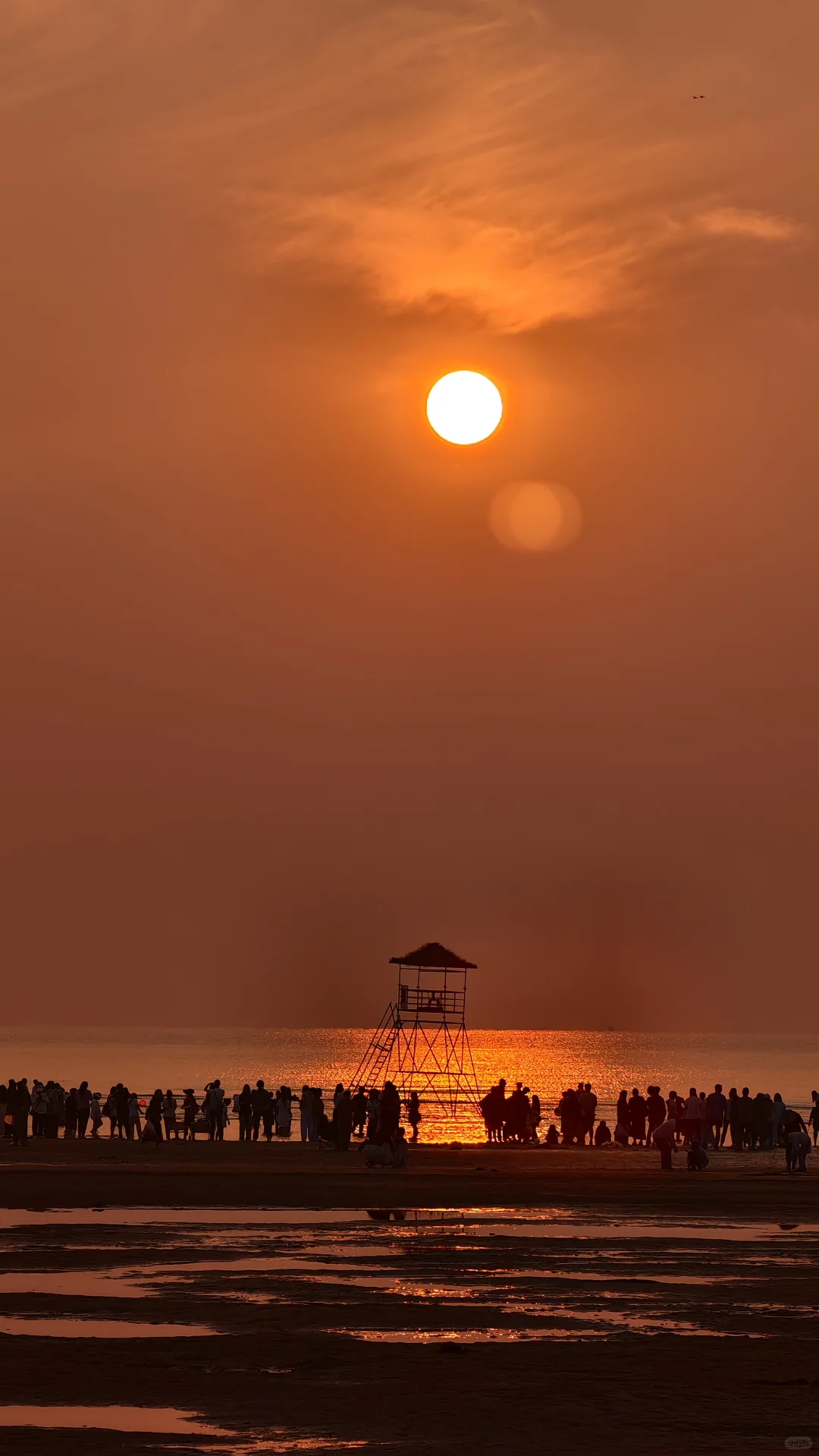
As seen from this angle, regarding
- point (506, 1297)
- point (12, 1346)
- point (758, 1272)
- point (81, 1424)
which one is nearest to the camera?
point (81, 1424)

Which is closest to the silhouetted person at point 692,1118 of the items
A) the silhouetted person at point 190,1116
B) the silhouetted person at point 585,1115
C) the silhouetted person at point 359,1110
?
the silhouetted person at point 585,1115

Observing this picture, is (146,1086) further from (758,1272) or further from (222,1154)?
(758,1272)

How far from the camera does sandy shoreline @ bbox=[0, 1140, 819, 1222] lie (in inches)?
1206

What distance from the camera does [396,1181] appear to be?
3553cm

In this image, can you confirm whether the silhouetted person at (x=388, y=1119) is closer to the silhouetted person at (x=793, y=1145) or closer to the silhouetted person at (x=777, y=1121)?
the silhouetted person at (x=793, y=1145)

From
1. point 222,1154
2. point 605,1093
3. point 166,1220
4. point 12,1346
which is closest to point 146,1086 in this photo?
point 605,1093

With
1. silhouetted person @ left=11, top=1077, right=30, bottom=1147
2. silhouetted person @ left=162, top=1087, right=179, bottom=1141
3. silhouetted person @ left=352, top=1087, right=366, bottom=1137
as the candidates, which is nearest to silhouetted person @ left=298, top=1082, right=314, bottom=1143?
silhouetted person @ left=352, top=1087, right=366, bottom=1137

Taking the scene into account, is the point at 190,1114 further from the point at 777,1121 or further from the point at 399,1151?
the point at 777,1121

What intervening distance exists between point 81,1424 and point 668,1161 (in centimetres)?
3010

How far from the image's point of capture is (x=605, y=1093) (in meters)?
183

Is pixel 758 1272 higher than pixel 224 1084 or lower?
lower

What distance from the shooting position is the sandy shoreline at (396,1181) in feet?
101

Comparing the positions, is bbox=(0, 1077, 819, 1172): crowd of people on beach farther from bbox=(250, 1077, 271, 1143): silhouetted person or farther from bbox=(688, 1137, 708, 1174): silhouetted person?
bbox=(688, 1137, 708, 1174): silhouetted person

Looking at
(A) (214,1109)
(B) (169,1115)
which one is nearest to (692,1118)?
(A) (214,1109)
